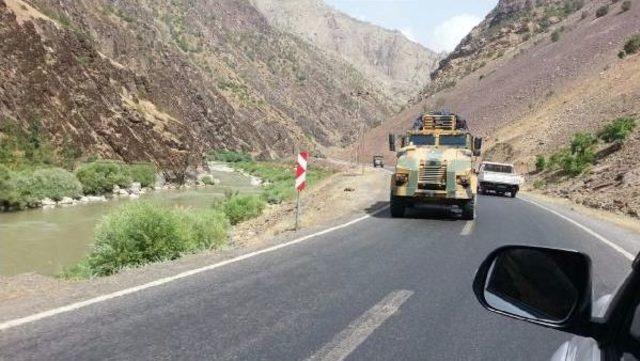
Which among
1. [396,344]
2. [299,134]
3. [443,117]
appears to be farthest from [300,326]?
[299,134]

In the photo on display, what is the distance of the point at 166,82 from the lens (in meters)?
91.1

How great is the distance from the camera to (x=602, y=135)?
1544 inches

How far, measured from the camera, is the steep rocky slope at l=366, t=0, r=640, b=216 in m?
34.1

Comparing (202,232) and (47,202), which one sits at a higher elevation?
(202,232)

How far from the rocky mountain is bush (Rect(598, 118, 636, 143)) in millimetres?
22982

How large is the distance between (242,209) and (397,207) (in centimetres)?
1261

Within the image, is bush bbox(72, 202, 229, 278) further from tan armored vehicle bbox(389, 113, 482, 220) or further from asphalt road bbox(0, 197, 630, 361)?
tan armored vehicle bbox(389, 113, 482, 220)

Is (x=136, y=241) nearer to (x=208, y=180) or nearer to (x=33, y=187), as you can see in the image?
(x=33, y=187)

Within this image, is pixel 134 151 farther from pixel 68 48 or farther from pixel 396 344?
pixel 396 344

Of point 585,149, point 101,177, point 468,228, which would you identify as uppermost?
point 585,149

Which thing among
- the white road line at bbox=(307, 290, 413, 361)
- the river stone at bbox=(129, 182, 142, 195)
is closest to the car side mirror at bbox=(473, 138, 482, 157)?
the white road line at bbox=(307, 290, 413, 361)

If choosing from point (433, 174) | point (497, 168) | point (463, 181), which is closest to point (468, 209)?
point (463, 181)

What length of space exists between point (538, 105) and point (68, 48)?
50.2 meters

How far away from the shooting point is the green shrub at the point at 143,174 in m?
49.8
